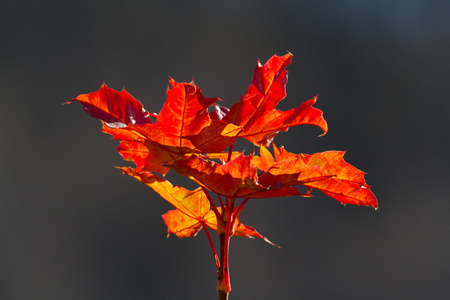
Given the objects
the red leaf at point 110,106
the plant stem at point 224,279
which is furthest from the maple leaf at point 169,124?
the plant stem at point 224,279

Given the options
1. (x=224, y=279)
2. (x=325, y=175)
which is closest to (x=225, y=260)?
(x=224, y=279)

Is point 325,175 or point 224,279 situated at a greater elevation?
point 325,175

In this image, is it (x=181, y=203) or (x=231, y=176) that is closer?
(x=231, y=176)

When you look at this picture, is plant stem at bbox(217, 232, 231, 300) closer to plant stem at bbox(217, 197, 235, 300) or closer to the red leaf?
plant stem at bbox(217, 197, 235, 300)

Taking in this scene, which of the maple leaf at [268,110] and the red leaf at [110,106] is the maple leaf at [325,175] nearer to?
the maple leaf at [268,110]

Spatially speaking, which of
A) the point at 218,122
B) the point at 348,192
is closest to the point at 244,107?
the point at 218,122

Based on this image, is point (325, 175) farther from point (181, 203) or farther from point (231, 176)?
point (181, 203)

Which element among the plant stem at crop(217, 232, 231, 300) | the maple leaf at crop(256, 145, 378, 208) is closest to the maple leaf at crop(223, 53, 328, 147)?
the maple leaf at crop(256, 145, 378, 208)
